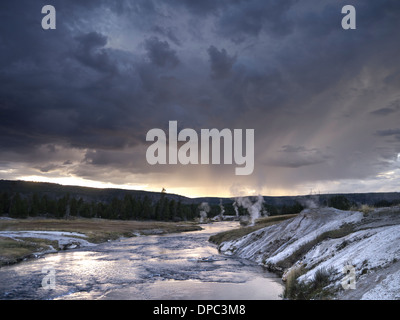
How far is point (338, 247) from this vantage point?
17.5 m

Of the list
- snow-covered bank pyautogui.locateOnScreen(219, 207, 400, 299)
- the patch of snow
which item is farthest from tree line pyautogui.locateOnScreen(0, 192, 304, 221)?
the patch of snow

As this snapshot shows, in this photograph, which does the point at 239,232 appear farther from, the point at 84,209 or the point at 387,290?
the point at 84,209

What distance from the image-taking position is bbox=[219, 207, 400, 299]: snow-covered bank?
34.8 feet

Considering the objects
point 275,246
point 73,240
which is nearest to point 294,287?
point 275,246

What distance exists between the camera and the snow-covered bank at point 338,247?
10594 mm

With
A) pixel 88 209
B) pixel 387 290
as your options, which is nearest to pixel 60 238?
pixel 387 290

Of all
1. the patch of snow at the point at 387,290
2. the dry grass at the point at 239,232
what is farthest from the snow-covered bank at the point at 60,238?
the patch of snow at the point at 387,290

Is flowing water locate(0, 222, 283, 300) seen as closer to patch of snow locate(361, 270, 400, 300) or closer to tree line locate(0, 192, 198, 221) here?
patch of snow locate(361, 270, 400, 300)

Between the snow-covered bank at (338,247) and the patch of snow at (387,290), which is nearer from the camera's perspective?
the patch of snow at (387,290)

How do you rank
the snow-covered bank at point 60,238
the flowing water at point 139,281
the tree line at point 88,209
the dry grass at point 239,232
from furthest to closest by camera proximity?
the tree line at point 88,209, the dry grass at point 239,232, the snow-covered bank at point 60,238, the flowing water at point 139,281

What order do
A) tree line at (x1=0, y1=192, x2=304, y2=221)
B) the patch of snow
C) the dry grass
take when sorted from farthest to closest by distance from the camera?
tree line at (x1=0, y1=192, x2=304, y2=221)
the dry grass
the patch of snow

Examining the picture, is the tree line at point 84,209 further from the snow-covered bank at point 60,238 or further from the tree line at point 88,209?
the snow-covered bank at point 60,238
